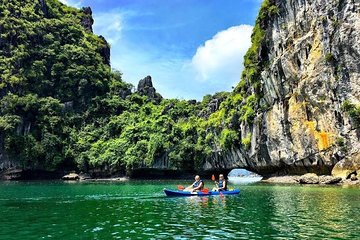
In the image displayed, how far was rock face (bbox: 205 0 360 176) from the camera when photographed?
127 ft

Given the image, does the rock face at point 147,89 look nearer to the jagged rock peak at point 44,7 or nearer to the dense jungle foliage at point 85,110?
the dense jungle foliage at point 85,110

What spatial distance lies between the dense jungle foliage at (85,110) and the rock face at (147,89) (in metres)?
1.56

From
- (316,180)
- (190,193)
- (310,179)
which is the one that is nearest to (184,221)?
(190,193)

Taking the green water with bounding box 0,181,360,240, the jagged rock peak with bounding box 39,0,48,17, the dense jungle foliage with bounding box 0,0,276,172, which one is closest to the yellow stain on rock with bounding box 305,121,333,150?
the dense jungle foliage with bounding box 0,0,276,172

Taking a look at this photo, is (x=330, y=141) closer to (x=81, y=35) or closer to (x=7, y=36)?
(x=7, y=36)

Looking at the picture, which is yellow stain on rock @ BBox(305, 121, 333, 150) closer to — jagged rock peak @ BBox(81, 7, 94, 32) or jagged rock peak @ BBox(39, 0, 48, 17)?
jagged rock peak @ BBox(39, 0, 48, 17)

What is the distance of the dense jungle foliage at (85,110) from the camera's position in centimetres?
6067

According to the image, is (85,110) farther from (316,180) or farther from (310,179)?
(316,180)

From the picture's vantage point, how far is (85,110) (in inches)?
3182

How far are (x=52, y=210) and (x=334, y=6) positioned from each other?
35048mm

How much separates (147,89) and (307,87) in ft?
164

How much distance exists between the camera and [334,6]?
133ft

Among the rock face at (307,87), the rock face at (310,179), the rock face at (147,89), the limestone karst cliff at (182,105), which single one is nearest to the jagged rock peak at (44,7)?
the limestone karst cliff at (182,105)

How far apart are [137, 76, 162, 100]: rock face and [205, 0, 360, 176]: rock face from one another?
37036 mm
